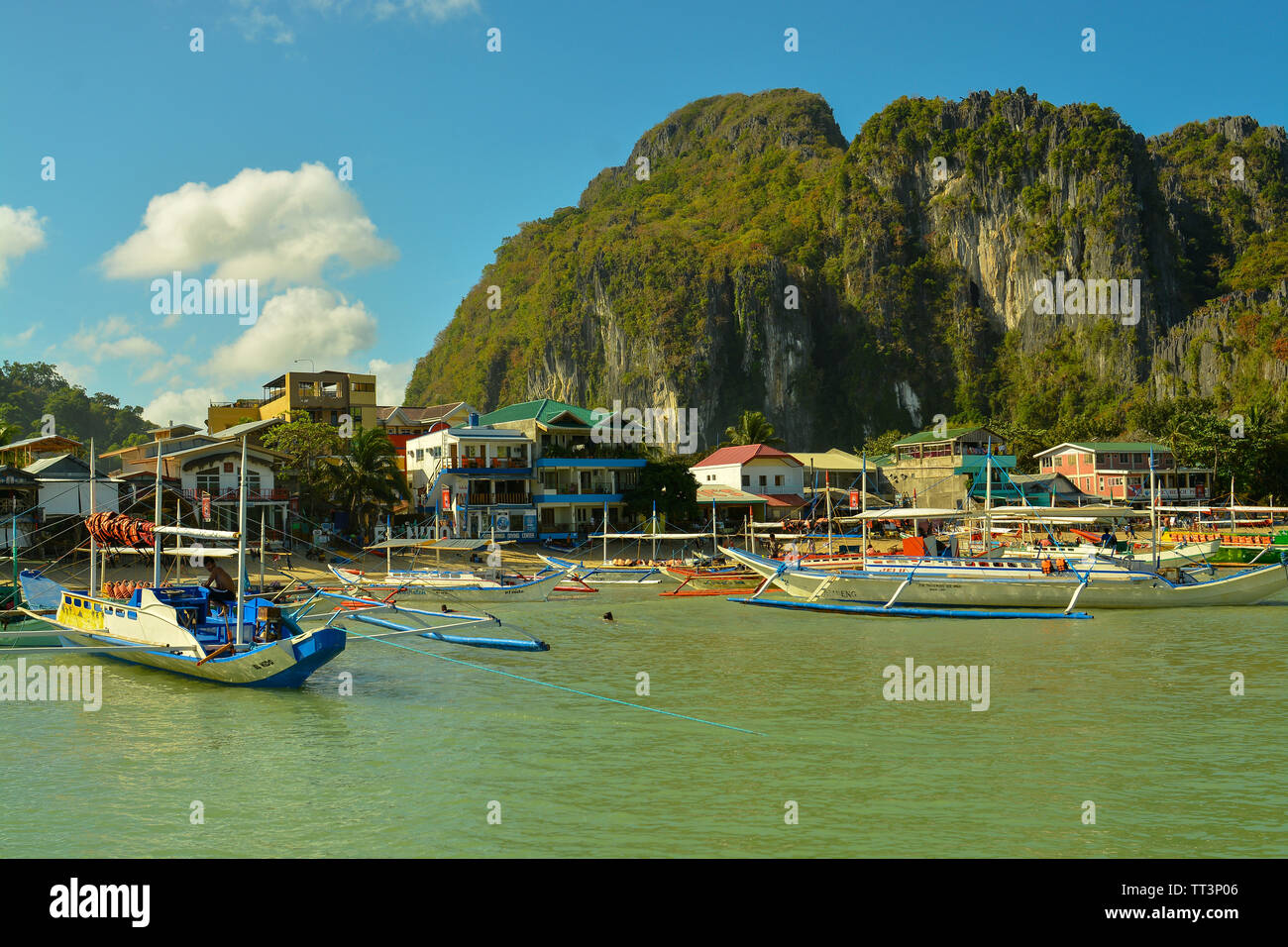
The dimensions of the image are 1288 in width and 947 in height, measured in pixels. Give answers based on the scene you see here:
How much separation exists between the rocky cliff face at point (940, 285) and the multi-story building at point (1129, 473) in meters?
31.5

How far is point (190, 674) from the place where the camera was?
21.5m

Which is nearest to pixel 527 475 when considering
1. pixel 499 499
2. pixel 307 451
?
pixel 499 499

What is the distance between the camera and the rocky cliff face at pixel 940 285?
108 m

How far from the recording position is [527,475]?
54.5 metres

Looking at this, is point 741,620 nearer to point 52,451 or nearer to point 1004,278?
point 52,451

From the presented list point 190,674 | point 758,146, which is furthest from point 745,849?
point 758,146

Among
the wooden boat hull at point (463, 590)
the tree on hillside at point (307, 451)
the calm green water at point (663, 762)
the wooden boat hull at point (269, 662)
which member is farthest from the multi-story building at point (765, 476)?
the wooden boat hull at point (269, 662)

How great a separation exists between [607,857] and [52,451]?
182 ft

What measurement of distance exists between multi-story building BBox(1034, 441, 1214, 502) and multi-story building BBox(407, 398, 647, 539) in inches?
1497

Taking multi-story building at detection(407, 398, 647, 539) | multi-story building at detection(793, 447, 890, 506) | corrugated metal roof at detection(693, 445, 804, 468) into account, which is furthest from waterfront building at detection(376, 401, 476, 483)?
multi-story building at detection(793, 447, 890, 506)

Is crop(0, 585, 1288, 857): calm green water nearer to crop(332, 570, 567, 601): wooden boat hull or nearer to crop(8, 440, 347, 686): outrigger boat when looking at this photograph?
crop(8, 440, 347, 686): outrigger boat

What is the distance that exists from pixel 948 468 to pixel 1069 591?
40.5 m
